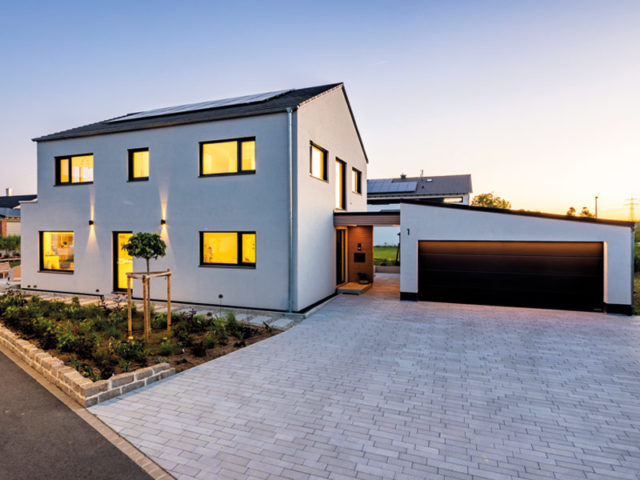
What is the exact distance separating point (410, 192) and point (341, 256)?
21.0 meters

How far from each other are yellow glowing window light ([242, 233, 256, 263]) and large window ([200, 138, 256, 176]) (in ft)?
5.77

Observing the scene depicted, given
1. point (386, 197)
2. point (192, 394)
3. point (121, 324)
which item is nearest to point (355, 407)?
point (192, 394)

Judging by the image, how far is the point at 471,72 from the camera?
13.7m

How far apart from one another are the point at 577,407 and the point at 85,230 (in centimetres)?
1296

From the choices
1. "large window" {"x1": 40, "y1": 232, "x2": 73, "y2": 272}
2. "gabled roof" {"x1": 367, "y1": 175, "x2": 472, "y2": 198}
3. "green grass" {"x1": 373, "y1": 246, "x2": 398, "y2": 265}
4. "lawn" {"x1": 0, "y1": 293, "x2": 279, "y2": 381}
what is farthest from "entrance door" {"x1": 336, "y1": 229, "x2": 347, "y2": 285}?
"gabled roof" {"x1": 367, "y1": 175, "x2": 472, "y2": 198}

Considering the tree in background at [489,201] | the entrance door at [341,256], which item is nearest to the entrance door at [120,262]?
the entrance door at [341,256]

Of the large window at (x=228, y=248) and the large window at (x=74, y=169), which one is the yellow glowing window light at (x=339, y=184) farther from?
the large window at (x=74, y=169)

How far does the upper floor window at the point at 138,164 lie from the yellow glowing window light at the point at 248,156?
340 cm

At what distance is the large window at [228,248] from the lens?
8945 mm

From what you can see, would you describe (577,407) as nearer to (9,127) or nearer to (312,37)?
(312,37)

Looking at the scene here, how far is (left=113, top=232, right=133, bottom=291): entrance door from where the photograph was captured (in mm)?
10414

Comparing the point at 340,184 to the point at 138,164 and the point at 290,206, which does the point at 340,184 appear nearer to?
the point at 290,206

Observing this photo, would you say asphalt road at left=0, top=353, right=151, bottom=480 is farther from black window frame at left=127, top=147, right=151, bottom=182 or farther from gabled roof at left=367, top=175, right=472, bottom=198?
gabled roof at left=367, top=175, right=472, bottom=198

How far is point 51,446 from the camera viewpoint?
3.11 meters
